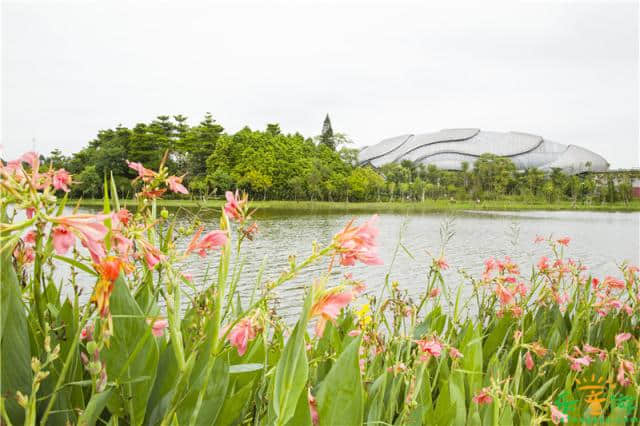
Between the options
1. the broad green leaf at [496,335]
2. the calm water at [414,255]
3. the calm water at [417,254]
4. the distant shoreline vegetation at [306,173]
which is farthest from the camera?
the distant shoreline vegetation at [306,173]

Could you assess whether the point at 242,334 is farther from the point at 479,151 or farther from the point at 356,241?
Result: the point at 479,151

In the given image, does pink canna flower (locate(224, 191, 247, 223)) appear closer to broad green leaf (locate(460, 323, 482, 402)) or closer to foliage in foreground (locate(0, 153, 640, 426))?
foliage in foreground (locate(0, 153, 640, 426))

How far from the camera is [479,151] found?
2603 inches

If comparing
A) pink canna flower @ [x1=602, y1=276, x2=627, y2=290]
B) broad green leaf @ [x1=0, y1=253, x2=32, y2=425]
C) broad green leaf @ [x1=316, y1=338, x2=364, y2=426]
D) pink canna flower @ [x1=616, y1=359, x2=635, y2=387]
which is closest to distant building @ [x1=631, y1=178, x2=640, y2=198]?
pink canna flower @ [x1=602, y1=276, x2=627, y2=290]

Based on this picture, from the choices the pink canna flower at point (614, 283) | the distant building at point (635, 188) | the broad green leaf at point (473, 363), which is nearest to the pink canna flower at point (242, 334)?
the broad green leaf at point (473, 363)

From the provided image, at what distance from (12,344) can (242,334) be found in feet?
1.14

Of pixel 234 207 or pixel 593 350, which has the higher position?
A: pixel 234 207

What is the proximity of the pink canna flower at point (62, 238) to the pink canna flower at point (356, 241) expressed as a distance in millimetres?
319

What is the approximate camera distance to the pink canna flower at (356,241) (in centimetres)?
61

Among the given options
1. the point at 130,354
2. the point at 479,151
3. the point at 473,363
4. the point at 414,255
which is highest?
the point at 479,151

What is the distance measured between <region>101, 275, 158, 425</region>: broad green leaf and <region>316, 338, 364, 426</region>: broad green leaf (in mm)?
312

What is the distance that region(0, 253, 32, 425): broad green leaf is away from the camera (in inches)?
25.4

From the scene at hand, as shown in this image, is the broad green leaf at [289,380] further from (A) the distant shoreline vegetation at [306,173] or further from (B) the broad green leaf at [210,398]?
(A) the distant shoreline vegetation at [306,173]

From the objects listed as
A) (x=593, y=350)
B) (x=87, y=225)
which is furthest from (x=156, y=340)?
(x=593, y=350)
